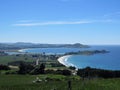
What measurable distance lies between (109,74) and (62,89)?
2388 centimetres

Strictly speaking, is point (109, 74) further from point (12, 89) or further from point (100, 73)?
point (12, 89)

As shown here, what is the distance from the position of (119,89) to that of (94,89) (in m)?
1.18

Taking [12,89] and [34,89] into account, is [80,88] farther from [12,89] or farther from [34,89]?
[12,89]

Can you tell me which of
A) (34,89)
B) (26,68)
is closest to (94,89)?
(34,89)

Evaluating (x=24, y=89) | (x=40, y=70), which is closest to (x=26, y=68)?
(x=40, y=70)

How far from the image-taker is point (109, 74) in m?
36.0

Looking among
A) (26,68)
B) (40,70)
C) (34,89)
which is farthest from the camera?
(26,68)

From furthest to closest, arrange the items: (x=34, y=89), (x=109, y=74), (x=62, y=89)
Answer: (x=109, y=74)
(x=34, y=89)
(x=62, y=89)

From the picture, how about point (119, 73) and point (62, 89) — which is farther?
point (119, 73)

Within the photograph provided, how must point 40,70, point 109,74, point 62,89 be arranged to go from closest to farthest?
point 62,89 → point 109,74 → point 40,70

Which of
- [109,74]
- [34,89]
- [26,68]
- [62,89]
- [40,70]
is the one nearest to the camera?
[62,89]

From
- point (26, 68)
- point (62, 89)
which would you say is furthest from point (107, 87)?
point (26, 68)

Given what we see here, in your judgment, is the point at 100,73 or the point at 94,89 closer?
the point at 94,89

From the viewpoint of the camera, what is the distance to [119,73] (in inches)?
1421
